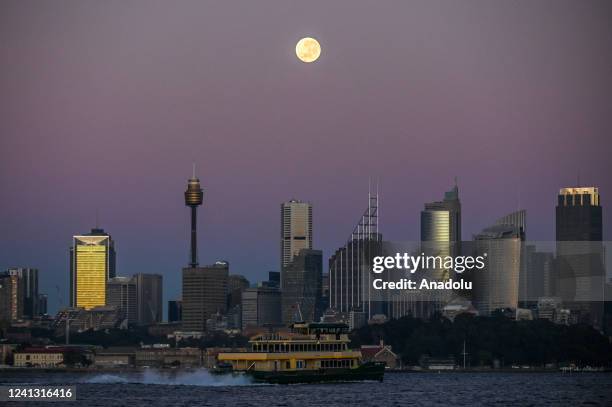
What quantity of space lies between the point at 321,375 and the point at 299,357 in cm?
306

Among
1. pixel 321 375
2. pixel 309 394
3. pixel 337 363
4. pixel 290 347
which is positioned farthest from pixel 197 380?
pixel 309 394

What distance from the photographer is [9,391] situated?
115 metres

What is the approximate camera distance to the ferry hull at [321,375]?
127 meters

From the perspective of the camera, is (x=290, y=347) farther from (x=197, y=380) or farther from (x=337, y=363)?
(x=197, y=380)

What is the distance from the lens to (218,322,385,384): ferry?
128 meters

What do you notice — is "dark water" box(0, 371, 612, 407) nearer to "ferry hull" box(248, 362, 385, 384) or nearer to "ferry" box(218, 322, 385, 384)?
"ferry hull" box(248, 362, 385, 384)

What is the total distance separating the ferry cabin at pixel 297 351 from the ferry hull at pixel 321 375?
0.53 meters

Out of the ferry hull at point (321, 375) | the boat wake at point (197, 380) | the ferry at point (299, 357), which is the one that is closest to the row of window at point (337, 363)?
the ferry at point (299, 357)

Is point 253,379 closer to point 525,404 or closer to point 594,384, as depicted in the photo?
point 525,404

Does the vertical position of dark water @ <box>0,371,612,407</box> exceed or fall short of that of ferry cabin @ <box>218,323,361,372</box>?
it falls short

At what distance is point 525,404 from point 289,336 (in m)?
21.7

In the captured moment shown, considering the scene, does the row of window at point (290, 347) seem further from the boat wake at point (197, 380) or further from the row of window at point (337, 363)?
the boat wake at point (197, 380)

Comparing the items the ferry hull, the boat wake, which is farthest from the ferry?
the boat wake

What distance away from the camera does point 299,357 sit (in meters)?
129
